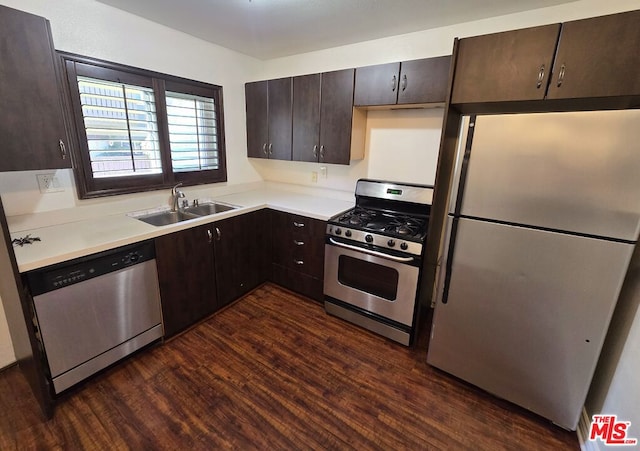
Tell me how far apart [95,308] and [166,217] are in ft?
3.18

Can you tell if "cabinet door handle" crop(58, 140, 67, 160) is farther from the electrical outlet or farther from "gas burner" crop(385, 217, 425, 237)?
"gas burner" crop(385, 217, 425, 237)

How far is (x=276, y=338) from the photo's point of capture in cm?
226

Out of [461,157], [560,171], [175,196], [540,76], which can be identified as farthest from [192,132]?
[560,171]

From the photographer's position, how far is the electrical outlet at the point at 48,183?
1.83 meters

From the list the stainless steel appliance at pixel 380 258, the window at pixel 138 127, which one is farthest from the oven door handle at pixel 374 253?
the window at pixel 138 127

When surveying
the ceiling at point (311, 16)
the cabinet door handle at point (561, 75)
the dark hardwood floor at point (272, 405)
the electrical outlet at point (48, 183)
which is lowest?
the dark hardwood floor at point (272, 405)

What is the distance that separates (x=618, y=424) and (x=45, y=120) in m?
3.28

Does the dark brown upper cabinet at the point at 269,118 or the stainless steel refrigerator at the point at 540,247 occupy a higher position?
the dark brown upper cabinet at the point at 269,118

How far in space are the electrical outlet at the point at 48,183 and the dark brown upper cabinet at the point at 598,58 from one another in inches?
121

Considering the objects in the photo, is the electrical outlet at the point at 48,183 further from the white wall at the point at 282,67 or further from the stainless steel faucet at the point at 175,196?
the stainless steel faucet at the point at 175,196

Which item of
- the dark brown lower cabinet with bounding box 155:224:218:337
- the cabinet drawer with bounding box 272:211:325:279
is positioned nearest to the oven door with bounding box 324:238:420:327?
the cabinet drawer with bounding box 272:211:325:279

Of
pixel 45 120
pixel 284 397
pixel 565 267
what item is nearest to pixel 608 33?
pixel 565 267

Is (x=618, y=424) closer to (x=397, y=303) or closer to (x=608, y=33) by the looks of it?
(x=397, y=303)

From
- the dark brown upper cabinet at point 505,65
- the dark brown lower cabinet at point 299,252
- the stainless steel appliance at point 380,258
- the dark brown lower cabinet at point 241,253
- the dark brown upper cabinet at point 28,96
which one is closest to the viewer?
the dark brown upper cabinet at point 28,96
